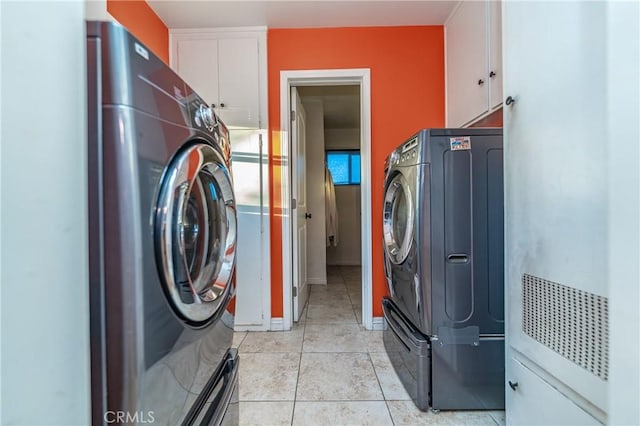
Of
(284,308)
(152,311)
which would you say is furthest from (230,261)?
(284,308)

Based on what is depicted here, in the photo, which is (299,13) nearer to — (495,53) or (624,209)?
(495,53)

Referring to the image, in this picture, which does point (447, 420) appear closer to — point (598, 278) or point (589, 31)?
point (598, 278)

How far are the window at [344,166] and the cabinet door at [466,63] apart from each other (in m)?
2.76

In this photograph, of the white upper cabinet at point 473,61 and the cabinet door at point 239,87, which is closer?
the white upper cabinet at point 473,61

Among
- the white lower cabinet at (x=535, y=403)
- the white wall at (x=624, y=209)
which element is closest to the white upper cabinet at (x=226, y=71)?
the white wall at (x=624, y=209)

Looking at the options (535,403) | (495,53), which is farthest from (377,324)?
(495,53)

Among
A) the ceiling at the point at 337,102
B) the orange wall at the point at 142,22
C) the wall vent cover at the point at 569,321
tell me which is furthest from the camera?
the ceiling at the point at 337,102

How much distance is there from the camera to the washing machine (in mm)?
558

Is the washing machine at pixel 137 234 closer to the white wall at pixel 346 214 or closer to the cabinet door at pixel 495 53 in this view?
the cabinet door at pixel 495 53

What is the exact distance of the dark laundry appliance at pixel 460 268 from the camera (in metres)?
1.35

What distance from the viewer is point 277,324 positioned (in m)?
2.36

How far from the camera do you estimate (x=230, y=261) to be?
1.05m

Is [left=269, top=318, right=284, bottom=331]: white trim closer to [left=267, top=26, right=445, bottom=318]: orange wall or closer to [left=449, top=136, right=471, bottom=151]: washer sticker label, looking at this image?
[left=267, top=26, right=445, bottom=318]: orange wall

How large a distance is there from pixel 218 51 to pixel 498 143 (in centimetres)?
223
